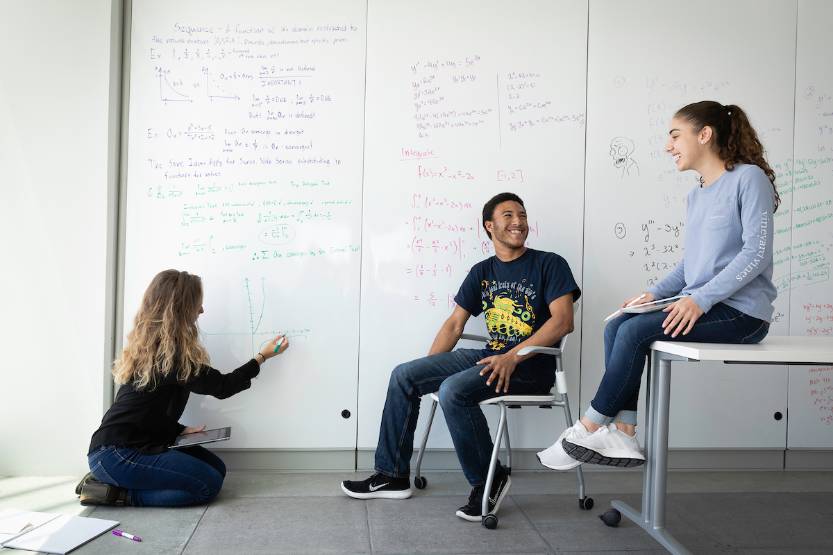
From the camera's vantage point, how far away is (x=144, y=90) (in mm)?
2932

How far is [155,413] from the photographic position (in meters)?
2.52

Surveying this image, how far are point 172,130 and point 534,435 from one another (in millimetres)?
2126

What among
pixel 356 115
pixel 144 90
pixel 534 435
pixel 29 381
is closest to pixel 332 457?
pixel 534 435

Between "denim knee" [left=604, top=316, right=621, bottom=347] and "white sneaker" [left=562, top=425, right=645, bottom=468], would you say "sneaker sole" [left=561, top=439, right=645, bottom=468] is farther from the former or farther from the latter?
"denim knee" [left=604, top=316, right=621, bottom=347]

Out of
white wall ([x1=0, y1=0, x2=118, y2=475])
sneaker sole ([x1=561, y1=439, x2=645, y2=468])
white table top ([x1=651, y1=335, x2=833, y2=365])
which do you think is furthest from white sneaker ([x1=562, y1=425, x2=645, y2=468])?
white wall ([x1=0, y1=0, x2=118, y2=475])

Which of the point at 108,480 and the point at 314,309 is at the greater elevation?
the point at 314,309

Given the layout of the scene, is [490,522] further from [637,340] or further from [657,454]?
[637,340]

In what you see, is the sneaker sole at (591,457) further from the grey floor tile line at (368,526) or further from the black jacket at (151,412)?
the black jacket at (151,412)

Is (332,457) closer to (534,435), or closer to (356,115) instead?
(534,435)

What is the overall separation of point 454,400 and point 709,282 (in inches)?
38.3

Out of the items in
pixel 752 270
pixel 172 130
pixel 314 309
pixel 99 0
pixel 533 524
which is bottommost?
pixel 533 524

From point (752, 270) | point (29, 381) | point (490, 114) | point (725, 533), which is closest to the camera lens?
point (752, 270)

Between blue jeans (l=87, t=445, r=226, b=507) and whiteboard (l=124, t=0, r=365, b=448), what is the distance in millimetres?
472

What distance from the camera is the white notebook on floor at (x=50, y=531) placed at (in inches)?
81.9
